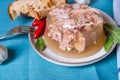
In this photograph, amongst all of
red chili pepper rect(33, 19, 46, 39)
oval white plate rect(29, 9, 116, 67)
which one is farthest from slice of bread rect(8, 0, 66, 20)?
oval white plate rect(29, 9, 116, 67)

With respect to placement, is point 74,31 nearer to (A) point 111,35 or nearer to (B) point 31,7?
(A) point 111,35

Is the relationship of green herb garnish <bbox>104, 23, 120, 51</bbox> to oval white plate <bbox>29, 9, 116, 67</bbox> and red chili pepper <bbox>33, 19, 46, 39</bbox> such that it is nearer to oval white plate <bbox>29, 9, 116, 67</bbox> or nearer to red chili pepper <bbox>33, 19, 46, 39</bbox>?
oval white plate <bbox>29, 9, 116, 67</bbox>

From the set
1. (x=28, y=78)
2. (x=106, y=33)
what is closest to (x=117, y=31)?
(x=106, y=33)

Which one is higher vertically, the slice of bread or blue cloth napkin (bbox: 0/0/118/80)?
the slice of bread

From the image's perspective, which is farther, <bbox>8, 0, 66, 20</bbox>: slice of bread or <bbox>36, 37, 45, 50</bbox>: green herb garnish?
<bbox>8, 0, 66, 20</bbox>: slice of bread

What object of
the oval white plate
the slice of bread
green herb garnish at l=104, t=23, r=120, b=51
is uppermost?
the slice of bread

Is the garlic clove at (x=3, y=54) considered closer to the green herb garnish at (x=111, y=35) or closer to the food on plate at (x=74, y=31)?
the food on plate at (x=74, y=31)

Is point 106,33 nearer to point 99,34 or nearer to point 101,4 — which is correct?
point 99,34
